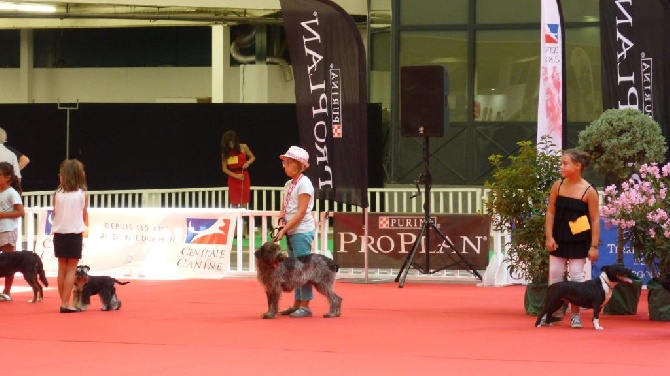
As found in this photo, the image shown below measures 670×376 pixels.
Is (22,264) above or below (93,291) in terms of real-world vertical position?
above

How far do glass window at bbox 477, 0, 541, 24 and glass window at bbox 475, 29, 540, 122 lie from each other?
0.69ft

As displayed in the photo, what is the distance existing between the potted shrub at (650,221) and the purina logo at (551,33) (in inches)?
145

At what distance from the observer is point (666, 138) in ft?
44.9

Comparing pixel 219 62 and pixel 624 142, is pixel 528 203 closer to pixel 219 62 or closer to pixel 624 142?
pixel 624 142

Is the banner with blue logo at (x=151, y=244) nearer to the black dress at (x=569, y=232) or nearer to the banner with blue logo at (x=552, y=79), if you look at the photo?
the banner with blue logo at (x=552, y=79)

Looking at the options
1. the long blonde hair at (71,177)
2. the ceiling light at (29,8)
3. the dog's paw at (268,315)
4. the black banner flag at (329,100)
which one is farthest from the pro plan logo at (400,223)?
the ceiling light at (29,8)

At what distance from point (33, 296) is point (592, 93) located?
12.8 meters

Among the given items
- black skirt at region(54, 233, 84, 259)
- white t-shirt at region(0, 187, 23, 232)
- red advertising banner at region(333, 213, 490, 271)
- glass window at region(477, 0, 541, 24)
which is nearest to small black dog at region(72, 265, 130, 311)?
black skirt at region(54, 233, 84, 259)

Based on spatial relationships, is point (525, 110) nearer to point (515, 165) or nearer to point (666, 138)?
point (666, 138)

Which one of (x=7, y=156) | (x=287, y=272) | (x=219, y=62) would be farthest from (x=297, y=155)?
(x=219, y=62)

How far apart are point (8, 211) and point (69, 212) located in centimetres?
138

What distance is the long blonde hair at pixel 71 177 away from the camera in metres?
11.7

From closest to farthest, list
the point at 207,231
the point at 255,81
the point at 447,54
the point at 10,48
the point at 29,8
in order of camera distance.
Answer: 1. the point at 207,231
2. the point at 447,54
3. the point at 29,8
4. the point at 255,81
5. the point at 10,48

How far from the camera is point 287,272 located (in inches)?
435
